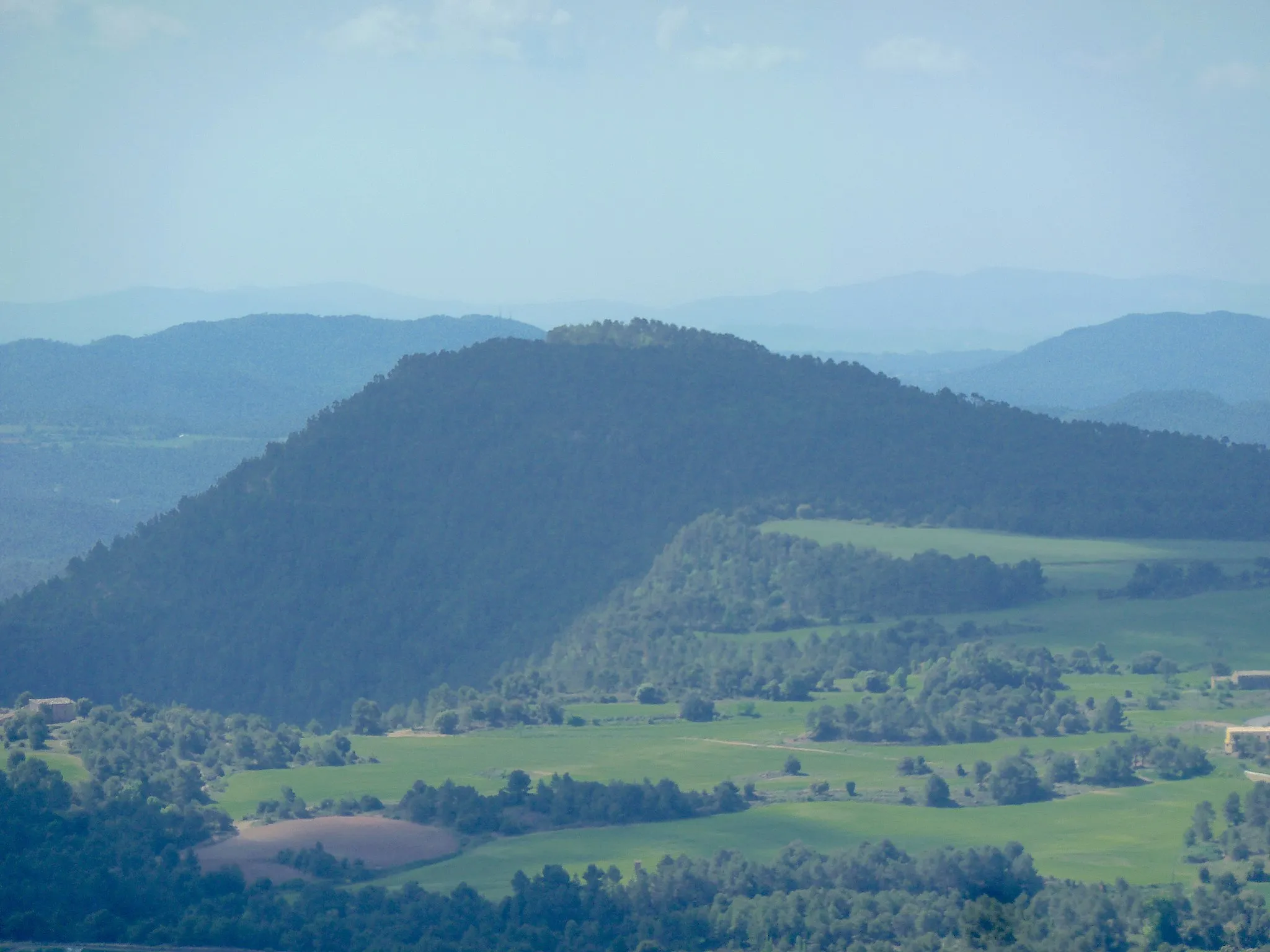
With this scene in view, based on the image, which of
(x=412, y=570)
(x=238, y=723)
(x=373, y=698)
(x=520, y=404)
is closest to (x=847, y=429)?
(x=520, y=404)

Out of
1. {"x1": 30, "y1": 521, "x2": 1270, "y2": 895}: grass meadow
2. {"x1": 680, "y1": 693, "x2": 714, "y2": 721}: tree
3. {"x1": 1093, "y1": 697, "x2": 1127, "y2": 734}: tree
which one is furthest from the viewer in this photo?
{"x1": 680, "y1": 693, "x2": 714, "y2": 721}: tree

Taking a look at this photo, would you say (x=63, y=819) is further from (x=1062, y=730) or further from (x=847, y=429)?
(x=847, y=429)

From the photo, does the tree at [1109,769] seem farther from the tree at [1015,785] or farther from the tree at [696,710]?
the tree at [696,710]

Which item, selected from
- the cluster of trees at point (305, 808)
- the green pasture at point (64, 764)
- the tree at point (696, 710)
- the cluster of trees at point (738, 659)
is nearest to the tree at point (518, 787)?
the cluster of trees at point (305, 808)

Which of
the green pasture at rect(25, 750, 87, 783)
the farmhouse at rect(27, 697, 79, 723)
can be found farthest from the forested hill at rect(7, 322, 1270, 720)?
the green pasture at rect(25, 750, 87, 783)

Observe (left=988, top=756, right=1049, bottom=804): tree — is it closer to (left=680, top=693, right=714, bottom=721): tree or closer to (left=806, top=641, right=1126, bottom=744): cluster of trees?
(left=806, top=641, right=1126, bottom=744): cluster of trees
